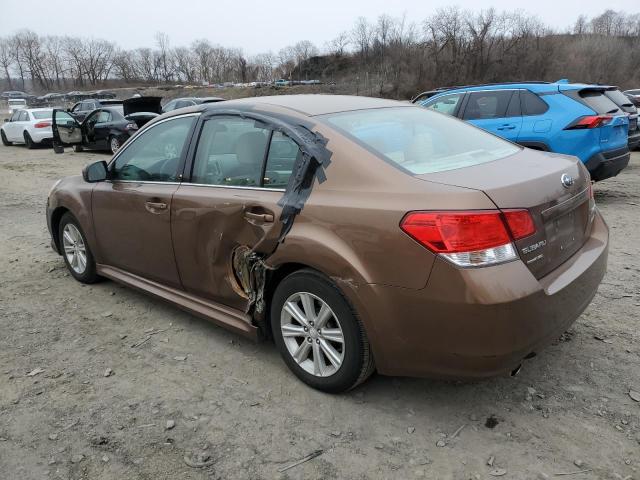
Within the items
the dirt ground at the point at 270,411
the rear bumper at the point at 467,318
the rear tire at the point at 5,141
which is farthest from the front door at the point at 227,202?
the rear tire at the point at 5,141

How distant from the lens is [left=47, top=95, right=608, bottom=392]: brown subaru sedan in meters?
2.27

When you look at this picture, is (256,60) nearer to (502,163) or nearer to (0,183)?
(0,183)

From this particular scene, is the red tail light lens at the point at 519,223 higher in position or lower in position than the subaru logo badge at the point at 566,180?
lower

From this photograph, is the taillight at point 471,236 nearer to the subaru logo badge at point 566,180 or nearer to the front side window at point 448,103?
the subaru logo badge at point 566,180

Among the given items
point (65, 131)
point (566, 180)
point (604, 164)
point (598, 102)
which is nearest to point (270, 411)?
point (566, 180)

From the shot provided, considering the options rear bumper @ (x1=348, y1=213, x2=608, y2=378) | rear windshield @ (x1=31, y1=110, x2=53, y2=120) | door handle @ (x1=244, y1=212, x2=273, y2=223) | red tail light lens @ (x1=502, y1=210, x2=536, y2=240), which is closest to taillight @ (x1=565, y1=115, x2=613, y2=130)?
rear bumper @ (x1=348, y1=213, x2=608, y2=378)

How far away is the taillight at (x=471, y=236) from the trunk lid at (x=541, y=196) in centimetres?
7

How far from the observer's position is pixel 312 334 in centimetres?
284

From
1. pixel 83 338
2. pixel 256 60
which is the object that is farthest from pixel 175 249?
pixel 256 60

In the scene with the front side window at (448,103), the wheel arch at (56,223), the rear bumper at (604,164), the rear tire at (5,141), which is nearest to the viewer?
the wheel arch at (56,223)

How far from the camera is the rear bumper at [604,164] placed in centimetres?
670

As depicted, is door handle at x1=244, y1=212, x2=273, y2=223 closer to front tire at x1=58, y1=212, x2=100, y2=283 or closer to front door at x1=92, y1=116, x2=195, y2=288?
front door at x1=92, y1=116, x2=195, y2=288

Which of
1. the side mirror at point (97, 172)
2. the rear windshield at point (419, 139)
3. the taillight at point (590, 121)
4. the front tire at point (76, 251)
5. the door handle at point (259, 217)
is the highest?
the rear windshield at point (419, 139)

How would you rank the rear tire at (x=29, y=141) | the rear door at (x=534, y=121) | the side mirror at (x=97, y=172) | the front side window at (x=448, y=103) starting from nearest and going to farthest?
the side mirror at (x=97, y=172) < the rear door at (x=534, y=121) < the front side window at (x=448, y=103) < the rear tire at (x=29, y=141)
